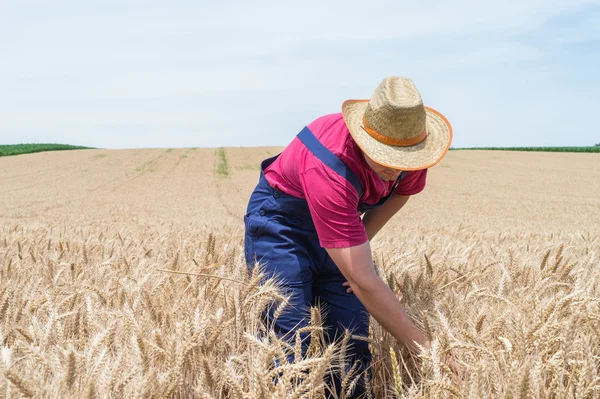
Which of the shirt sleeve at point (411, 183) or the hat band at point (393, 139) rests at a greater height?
the hat band at point (393, 139)

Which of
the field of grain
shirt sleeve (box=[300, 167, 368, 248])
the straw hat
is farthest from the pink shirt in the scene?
the field of grain

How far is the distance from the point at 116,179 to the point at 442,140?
2192cm

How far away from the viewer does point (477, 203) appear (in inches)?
616

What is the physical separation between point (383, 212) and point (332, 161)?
873 mm

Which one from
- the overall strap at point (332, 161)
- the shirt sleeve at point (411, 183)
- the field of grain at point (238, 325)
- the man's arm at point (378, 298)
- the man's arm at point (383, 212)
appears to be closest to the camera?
the field of grain at point (238, 325)

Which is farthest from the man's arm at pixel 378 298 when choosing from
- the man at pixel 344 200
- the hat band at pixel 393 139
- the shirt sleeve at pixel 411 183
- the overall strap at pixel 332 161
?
the shirt sleeve at pixel 411 183

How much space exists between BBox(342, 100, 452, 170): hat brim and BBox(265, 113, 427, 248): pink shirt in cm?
9

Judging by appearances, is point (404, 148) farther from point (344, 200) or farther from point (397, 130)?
point (344, 200)

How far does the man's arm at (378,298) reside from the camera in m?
2.00

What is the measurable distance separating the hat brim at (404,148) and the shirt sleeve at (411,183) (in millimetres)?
416

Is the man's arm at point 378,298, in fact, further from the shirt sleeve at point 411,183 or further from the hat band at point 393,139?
the shirt sleeve at point 411,183

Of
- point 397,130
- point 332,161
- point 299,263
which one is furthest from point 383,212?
point 397,130

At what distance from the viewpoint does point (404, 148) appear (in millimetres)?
2094

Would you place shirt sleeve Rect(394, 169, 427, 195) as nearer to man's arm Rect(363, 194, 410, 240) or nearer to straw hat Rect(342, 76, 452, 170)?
man's arm Rect(363, 194, 410, 240)
